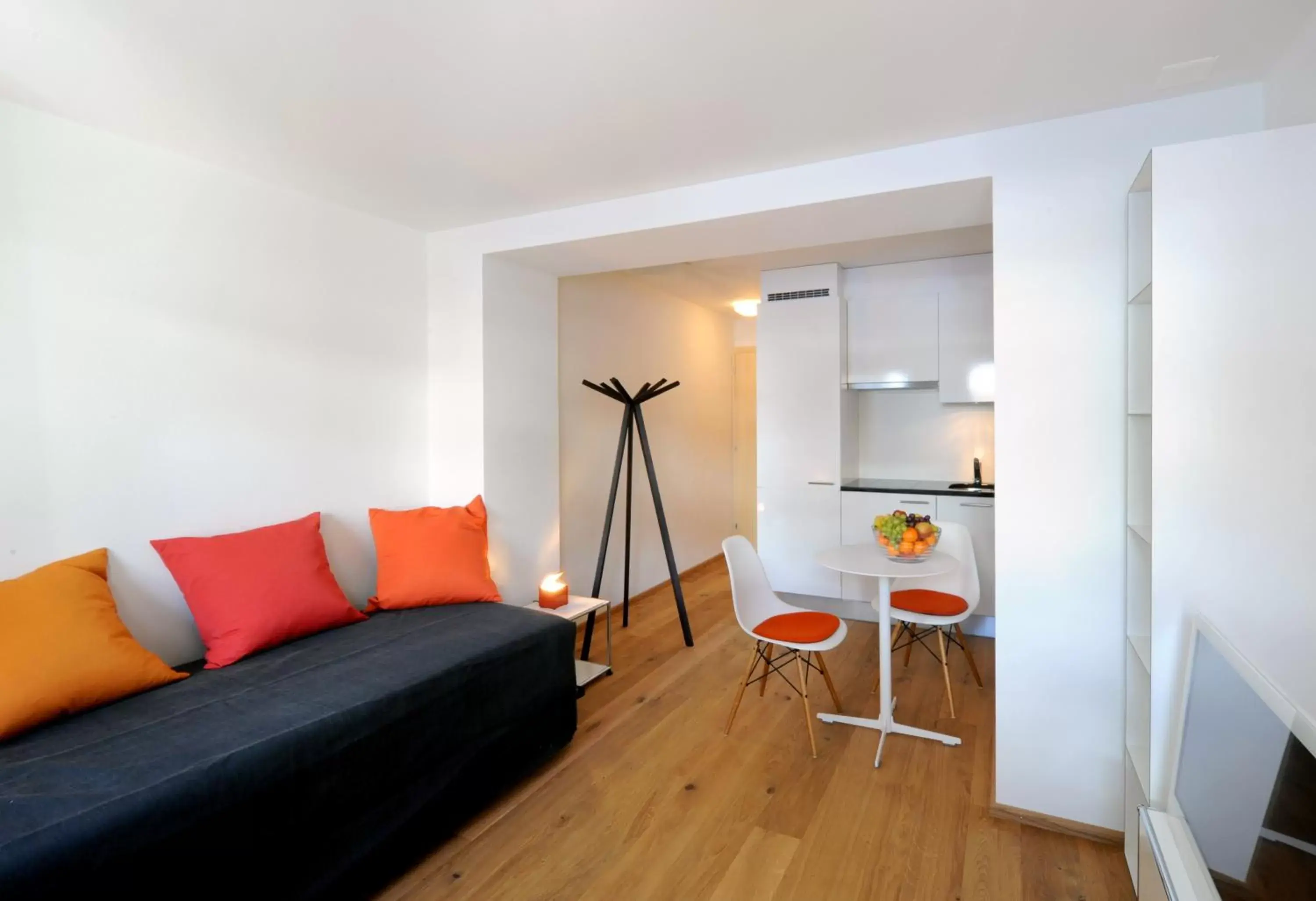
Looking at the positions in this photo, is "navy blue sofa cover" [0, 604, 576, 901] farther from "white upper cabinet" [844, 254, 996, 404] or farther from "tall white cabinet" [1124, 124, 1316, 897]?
"white upper cabinet" [844, 254, 996, 404]

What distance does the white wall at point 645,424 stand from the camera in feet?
14.3

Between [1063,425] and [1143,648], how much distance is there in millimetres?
A: 736

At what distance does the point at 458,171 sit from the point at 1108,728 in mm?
3171

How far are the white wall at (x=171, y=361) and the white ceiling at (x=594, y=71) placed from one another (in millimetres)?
245

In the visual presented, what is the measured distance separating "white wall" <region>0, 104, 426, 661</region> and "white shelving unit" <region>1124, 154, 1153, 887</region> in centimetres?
319

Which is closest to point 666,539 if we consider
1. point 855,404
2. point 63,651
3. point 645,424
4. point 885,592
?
point 645,424

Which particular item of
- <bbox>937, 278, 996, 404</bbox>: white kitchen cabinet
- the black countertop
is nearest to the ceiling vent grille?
<bbox>937, 278, 996, 404</bbox>: white kitchen cabinet

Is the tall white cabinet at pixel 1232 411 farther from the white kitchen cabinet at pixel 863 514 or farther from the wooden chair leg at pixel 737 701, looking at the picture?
the white kitchen cabinet at pixel 863 514

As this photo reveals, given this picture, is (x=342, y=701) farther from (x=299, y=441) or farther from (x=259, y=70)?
(x=259, y=70)

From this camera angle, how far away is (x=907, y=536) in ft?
9.34

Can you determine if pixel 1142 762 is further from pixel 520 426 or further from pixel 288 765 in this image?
pixel 520 426

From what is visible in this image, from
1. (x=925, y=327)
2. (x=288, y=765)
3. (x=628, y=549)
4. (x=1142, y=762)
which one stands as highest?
(x=925, y=327)

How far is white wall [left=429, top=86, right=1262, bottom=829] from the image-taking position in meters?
2.12

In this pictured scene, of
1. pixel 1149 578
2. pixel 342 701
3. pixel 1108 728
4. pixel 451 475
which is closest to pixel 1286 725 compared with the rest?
pixel 1149 578
